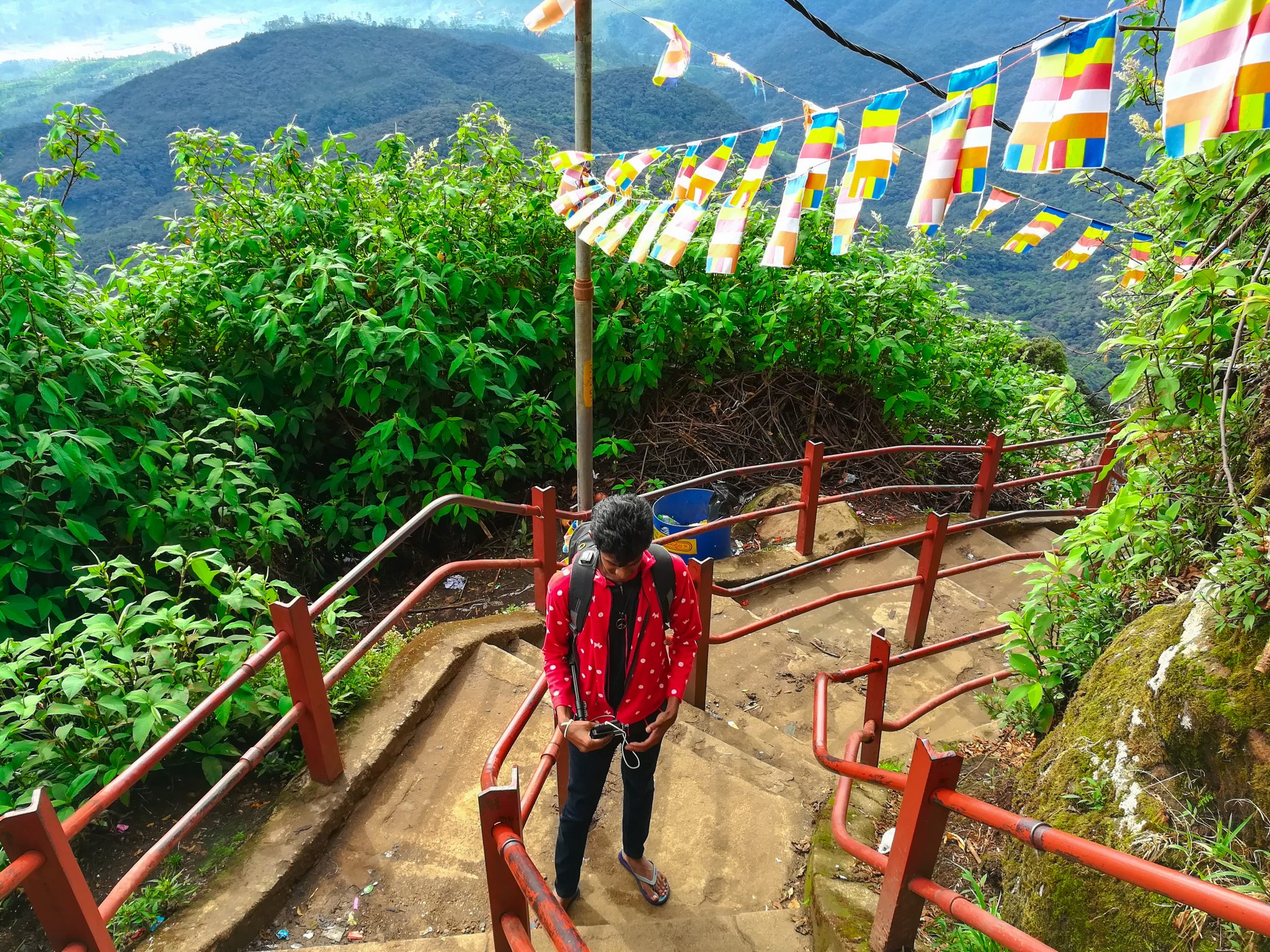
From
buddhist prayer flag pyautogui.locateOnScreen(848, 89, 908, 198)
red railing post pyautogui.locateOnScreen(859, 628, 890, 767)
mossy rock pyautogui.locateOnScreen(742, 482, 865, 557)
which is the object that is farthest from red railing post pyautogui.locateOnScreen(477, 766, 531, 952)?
mossy rock pyautogui.locateOnScreen(742, 482, 865, 557)

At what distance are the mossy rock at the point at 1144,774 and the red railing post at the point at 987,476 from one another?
431 centimetres

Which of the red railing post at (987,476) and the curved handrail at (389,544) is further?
the red railing post at (987,476)

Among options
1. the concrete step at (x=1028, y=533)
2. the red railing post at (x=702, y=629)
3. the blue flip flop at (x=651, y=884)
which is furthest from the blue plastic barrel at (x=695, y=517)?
the blue flip flop at (x=651, y=884)

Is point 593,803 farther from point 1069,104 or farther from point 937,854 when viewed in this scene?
point 1069,104

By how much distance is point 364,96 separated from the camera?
66.4 meters

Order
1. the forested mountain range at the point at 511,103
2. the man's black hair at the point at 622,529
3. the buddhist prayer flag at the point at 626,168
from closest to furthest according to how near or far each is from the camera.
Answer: the man's black hair at the point at 622,529, the buddhist prayer flag at the point at 626,168, the forested mountain range at the point at 511,103

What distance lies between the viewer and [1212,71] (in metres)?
1.86

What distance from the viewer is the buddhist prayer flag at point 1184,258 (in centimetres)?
279

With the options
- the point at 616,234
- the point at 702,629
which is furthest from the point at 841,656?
the point at 616,234

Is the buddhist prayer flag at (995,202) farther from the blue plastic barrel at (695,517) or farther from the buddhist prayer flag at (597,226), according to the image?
the blue plastic barrel at (695,517)

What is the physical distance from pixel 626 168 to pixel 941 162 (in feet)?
6.45

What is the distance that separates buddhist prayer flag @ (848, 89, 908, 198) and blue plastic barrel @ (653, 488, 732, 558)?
3.25 metres

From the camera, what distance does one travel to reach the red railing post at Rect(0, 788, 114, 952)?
1.61 metres

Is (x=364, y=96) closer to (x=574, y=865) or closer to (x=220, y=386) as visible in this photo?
(x=220, y=386)
